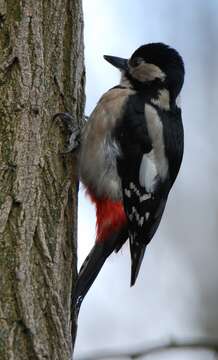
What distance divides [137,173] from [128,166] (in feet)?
0.18

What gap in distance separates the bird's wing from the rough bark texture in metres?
0.46

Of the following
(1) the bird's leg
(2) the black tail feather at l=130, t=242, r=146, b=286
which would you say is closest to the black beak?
(1) the bird's leg

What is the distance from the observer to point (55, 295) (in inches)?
118

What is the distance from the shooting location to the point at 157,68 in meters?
4.46

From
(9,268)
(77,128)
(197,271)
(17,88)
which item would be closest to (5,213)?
(9,268)

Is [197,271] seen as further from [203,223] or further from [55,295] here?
[55,295]

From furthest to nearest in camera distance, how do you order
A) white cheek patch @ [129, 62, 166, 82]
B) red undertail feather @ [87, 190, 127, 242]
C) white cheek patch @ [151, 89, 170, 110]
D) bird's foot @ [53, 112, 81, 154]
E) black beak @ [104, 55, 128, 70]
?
black beak @ [104, 55, 128, 70] → white cheek patch @ [129, 62, 166, 82] → white cheek patch @ [151, 89, 170, 110] → red undertail feather @ [87, 190, 127, 242] → bird's foot @ [53, 112, 81, 154]

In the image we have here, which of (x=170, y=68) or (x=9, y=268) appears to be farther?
(x=170, y=68)

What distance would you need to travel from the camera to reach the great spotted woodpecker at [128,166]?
3.90m

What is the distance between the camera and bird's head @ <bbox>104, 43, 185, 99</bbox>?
4.42m

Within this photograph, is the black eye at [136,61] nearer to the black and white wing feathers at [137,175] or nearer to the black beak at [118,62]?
the black beak at [118,62]

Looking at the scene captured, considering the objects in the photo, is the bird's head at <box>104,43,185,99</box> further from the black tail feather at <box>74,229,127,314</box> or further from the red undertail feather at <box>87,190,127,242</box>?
the black tail feather at <box>74,229,127,314</box>

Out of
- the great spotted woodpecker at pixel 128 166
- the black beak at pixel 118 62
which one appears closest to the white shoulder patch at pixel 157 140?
the great spotted woodpecker at pixel 128 166

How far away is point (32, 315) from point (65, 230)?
0.45 metres
